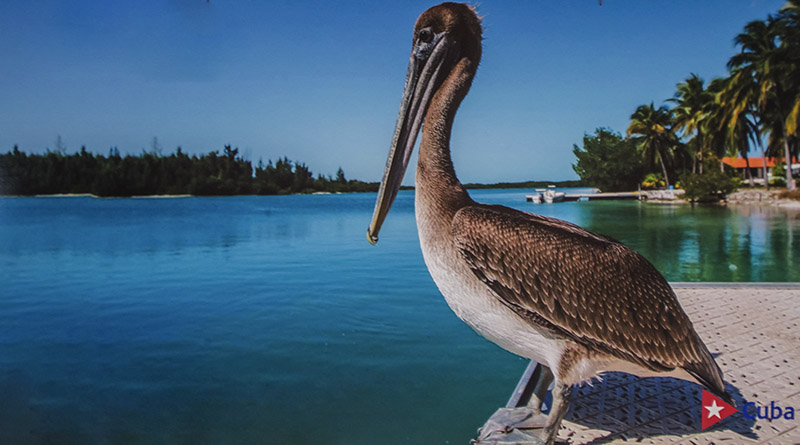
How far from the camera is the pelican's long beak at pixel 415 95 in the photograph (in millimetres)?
2510

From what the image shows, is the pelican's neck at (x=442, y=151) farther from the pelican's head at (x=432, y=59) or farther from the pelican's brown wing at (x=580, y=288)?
the pelican's brown wing at (x=580, y=288)

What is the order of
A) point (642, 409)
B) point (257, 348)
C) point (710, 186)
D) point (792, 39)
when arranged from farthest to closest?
point (710, 186), point (792, 39), point (257, 348), point (642, 409)

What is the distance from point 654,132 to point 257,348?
42.4 m

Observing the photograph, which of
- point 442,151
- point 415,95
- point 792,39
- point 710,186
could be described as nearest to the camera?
point 442,151

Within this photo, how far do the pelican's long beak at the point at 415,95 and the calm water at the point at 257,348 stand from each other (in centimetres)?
224

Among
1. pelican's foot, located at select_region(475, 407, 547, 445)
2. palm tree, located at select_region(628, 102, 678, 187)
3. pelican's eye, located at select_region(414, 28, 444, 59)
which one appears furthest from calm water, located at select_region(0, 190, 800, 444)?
palm tree, located at select_region(628, 102, 678, 187)

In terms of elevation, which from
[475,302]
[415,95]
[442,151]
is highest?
[415,95]

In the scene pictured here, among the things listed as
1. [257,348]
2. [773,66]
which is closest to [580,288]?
[257,348]

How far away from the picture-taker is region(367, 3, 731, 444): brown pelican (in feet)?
7.25

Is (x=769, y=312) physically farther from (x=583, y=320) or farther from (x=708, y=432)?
(x=583, y=320)

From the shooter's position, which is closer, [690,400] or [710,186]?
[690,400]

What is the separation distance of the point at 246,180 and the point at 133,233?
217ft

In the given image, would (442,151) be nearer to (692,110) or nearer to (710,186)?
(710,186)

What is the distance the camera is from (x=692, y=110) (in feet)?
123
